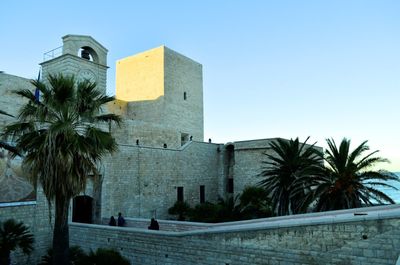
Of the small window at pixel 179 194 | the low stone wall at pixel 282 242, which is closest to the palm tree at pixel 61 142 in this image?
the low stone wall at pixel 282 242

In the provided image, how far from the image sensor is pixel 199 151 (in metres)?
24.9

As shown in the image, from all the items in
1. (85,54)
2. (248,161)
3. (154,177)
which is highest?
(85,54)

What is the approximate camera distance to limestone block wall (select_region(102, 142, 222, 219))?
17.8m

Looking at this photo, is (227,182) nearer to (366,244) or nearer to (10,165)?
(10,165)

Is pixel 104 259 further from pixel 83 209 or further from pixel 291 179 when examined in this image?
pixel 291 179

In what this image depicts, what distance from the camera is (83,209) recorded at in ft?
57.2

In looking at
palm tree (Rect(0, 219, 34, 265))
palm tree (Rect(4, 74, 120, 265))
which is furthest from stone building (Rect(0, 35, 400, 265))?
palm tree (Rect(0, 219, 34, 265))

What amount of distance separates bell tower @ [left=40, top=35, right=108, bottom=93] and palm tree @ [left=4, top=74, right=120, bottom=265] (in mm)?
10110

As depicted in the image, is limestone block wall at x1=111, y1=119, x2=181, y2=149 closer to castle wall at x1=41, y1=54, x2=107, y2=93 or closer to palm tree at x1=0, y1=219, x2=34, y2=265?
castle wall at x1=41, y1=54, x2=107, y2=93

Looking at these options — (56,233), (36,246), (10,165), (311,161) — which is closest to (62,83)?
(56,233)

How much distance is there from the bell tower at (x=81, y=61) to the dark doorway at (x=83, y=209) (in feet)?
22.5

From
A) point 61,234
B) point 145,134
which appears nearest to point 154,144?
point 145,134

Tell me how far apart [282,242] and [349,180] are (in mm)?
4575

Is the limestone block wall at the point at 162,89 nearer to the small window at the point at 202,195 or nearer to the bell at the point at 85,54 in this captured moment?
the small window at the point at 202,195
